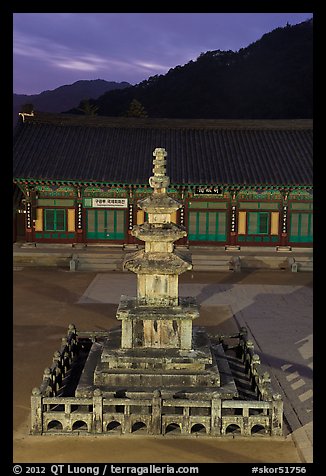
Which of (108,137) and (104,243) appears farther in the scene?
(108,137)

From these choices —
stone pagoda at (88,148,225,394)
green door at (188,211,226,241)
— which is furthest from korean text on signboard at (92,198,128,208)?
stone pagoda at (88,148,225,394)

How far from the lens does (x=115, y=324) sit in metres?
19.6

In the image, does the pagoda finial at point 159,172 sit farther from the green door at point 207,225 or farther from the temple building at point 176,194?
the green door at point 207,225

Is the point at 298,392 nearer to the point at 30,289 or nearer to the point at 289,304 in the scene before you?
the point at 289,304

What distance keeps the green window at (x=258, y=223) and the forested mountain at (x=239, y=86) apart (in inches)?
1825

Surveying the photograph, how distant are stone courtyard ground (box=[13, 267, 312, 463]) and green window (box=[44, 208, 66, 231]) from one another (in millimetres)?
3809

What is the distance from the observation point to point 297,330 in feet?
63.3

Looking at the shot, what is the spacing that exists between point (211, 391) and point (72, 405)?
3324 millimetres

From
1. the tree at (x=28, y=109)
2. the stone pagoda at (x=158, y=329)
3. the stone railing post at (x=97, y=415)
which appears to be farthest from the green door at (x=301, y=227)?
the stone railing post at (x=97, y=415)

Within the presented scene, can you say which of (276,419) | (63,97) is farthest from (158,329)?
(63,97)

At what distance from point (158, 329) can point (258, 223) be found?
2008cm

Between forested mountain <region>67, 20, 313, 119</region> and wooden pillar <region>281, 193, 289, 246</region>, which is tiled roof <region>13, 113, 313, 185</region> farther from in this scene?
forested mountain <region>67, 20, 313, 119</region>

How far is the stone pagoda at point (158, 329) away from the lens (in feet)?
43.3

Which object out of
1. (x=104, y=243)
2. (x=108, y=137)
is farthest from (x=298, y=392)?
(x=108, y=137)
